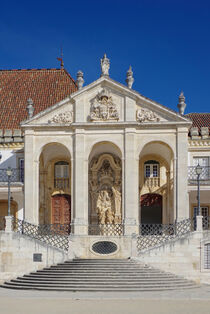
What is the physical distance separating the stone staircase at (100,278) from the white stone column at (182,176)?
4194mm

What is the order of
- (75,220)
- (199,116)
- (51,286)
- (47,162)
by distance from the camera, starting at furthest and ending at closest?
(199,116)
(47,162)
(75,220)
(51,286)

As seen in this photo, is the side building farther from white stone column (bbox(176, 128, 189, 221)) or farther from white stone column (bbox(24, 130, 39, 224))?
white stone column (bbox(176, 128, 189, 221))

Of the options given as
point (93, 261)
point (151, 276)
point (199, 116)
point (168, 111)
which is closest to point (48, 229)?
point (93, 261)

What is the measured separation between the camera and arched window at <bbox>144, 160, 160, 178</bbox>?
130ft

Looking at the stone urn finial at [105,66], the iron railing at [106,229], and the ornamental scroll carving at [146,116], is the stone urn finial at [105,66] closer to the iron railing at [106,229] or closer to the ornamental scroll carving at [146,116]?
the ornamental scroll carving at [146,116]

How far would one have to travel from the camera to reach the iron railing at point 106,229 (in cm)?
3518

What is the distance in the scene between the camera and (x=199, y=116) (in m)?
45.1

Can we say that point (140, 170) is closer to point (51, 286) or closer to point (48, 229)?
point (48, 229)

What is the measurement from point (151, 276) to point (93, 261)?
10.9 ft

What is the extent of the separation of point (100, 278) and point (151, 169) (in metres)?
11.1

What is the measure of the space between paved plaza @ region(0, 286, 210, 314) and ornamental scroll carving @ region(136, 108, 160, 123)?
406 inches

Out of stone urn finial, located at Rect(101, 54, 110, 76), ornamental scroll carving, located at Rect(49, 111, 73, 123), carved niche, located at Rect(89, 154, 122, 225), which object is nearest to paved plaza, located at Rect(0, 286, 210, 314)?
carved niche, located at Rect(89, 154, 122, 225)

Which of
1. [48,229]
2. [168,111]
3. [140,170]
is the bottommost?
[48,229]

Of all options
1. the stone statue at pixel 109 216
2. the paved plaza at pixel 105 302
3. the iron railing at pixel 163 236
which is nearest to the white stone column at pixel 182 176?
the iron railing at pixel 163 236
